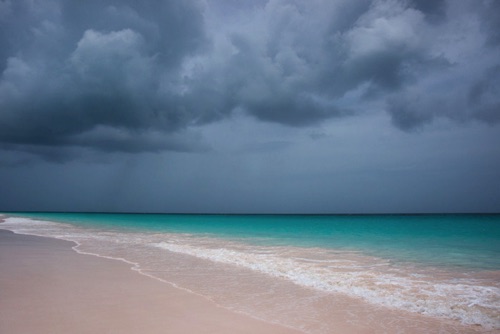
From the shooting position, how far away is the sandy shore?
4941 millimetres

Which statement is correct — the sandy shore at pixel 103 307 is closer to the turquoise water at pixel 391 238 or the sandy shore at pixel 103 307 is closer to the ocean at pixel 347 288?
the ocean at pixel 347 288

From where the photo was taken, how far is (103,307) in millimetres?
5895

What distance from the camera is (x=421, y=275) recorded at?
33.7 ft

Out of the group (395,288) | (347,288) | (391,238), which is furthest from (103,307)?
(391,238)

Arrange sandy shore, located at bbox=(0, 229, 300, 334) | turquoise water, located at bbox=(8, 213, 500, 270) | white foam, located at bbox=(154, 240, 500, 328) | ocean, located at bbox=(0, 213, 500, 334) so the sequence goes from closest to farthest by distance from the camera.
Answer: sandy shore, located at bbox=(0, 229, 300, 334)
ocean, located at bbox=(0, 213, 500, 334)
white foam, located at bbox=(154, 240, 500, 328)
turquoise water, located at bbox=(8, 213, 500, 270)

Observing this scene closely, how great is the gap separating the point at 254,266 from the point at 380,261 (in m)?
5.91

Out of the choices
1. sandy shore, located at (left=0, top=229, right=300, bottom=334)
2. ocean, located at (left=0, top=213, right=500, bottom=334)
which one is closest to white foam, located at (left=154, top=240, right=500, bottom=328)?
ocean, located at (left=0, top=213, right=500, bottom=334)

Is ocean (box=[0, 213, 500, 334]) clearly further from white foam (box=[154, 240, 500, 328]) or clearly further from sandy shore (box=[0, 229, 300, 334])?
sandy shore (box=[0, 229, 300, 334])

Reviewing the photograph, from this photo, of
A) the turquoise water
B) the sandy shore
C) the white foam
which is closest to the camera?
the sandy shore

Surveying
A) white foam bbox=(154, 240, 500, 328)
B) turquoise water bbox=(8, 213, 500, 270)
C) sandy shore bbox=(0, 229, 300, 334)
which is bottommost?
turquoise water bbox=(8, 213, 500, 270)

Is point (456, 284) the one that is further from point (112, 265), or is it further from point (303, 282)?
point (112, 265)

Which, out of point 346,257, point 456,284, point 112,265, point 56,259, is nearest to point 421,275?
point 456,284

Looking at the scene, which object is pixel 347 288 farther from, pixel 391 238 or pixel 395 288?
pixel 391 238

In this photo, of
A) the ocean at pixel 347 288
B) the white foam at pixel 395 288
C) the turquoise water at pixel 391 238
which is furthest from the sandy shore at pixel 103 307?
the turquoise water at pixel 391 238
